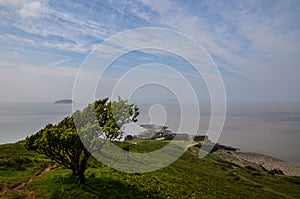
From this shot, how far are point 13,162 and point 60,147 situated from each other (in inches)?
435

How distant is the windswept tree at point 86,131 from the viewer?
2203 cm

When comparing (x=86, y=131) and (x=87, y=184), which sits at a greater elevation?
(x=86, y=131)

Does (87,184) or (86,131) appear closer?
(86,131)

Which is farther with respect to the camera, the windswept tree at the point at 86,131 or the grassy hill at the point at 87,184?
the windswept tree at the point at 86,131

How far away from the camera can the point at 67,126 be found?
24.7m

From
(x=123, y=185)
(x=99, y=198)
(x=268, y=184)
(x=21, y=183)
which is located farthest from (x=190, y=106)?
(x=268, y=184)

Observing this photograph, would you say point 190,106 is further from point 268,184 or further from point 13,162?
point 268,184

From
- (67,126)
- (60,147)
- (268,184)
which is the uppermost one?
(67,126)

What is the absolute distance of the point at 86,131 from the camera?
21906mm

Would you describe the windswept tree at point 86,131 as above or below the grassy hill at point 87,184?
above

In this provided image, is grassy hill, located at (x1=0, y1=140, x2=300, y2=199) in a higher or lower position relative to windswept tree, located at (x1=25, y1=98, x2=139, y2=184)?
lower

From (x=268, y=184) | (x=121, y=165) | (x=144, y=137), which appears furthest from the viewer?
(x=144, y=137)

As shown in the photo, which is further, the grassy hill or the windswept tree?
the windswept tree

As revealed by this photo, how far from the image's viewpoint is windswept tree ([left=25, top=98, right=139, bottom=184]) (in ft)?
72.3
